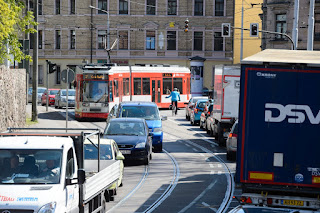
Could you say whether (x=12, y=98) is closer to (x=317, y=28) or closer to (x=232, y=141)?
(x=232, y=141)

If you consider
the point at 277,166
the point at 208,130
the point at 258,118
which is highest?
the point at 258,118

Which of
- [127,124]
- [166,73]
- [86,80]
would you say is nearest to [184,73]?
[166,73]

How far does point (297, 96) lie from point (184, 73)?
41035 mm

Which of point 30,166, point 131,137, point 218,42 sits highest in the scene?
point 218,42

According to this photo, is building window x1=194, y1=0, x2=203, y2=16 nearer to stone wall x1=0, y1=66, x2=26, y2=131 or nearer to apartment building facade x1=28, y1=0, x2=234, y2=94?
apartment building facade x1=28, y1=0, x2=234, y2=94

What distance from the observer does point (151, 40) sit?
73188 mm

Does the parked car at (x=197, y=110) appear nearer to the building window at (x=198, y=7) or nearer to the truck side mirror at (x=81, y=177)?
the truck side mirror at (x=81, y=177)

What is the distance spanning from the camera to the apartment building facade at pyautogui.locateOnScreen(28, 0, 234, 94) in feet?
239

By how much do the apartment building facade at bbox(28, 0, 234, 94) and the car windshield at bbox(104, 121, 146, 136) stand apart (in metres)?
49.1

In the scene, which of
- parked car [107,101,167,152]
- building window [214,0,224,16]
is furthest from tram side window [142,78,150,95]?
building window [214,0,224,16]

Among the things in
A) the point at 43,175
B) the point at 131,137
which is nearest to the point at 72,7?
the point at 131,137

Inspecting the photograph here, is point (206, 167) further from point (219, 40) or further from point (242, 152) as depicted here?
point (219, 40)

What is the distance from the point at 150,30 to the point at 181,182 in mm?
54553

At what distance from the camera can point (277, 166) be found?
12.1 meters
